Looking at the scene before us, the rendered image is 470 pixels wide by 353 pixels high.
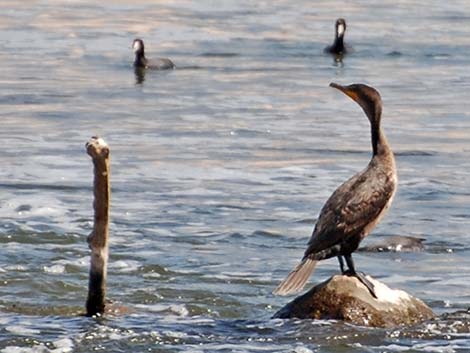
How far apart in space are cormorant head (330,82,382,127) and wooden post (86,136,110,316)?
6.30ft

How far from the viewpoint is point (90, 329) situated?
11.7 meters

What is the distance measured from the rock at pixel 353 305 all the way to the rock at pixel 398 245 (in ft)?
9.92

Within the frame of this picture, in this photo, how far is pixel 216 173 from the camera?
18.5 m

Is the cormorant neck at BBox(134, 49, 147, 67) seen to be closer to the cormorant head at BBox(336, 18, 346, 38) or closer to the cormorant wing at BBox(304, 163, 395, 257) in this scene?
the cormorant head at BBox(336, 18, 346, 38)

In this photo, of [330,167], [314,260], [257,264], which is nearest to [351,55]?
[330,167]

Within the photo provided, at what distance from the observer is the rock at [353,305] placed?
11.5 m

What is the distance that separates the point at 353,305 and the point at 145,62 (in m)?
16.5

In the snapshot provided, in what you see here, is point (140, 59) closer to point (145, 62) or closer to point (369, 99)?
point (145, 62)

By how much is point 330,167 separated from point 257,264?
4.62m

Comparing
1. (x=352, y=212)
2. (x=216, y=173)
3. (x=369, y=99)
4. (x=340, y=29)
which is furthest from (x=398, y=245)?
(x=340, y=29)

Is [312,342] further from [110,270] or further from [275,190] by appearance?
[275,190]

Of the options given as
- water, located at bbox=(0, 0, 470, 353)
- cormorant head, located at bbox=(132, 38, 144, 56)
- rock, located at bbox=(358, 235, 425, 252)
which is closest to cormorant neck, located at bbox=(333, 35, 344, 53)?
water, located at bbox=(0, 0, 470, 353)

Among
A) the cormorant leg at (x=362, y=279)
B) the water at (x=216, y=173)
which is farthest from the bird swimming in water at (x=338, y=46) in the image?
the cormorant leg at (x=362, y=279)

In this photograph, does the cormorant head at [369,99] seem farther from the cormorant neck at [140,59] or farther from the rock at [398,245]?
the cormorant neck at [140,59]
